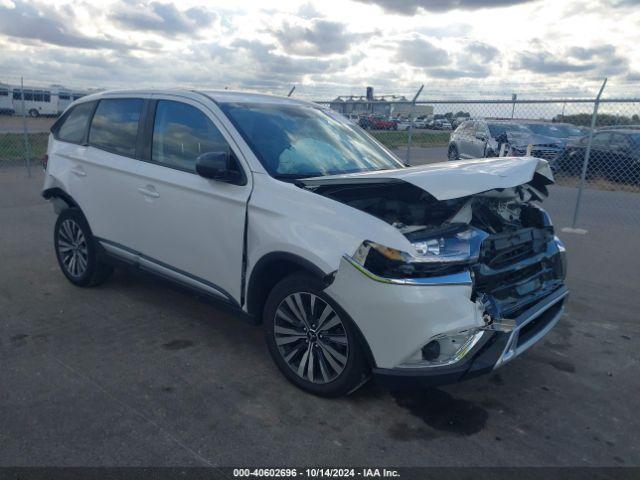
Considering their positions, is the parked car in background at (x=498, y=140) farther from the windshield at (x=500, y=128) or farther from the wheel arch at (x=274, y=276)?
the wheel arch at (x=274, y=276)

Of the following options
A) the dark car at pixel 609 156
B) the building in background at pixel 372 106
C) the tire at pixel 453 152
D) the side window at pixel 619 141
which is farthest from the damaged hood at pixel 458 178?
the tire at pixel 453 152

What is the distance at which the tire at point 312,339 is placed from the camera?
3.31 m

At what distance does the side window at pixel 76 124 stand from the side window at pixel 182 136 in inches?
46.7

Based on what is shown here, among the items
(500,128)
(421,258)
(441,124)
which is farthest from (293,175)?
(500,128)

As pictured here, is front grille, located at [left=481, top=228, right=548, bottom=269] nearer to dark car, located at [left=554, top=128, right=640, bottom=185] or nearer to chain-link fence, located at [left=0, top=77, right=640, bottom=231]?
chain-link fence, located at [left=0, top=77, right=640, bottom=231]

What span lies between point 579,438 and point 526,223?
1.55 meters

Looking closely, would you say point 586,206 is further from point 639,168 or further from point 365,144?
point 365,144

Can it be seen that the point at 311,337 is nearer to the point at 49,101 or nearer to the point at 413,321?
the point at 413,321

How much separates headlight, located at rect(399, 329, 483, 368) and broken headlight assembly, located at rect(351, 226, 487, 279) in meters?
0.37

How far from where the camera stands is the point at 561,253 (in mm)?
4137

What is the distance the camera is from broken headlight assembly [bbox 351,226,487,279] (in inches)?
120

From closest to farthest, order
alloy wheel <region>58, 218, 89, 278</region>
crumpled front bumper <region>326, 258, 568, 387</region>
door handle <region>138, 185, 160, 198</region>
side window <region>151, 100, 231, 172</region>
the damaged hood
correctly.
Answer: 1. crumpled front bumper <region>326, 258, 568, 387</region>
2. the damaged hood
3. side window <region>151, 100, 231, 172</region>
4. door handle <region>138, 185, 160, 198</region>
5. alloy wheel <region>58, 218, 89, 278</region>

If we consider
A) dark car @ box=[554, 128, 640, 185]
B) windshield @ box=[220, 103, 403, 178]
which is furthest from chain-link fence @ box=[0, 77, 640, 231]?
windshield @ box=[220, 103, 403, 178]

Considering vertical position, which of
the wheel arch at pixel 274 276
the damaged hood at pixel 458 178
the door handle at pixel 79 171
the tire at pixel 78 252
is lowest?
the tire at pixel 78 252
